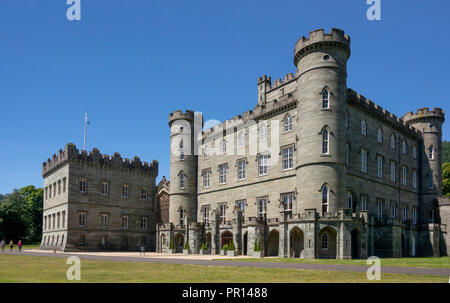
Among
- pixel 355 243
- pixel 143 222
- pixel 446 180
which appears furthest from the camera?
pixel 446 180

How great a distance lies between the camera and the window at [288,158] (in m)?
39.0

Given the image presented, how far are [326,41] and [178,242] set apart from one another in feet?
90.7

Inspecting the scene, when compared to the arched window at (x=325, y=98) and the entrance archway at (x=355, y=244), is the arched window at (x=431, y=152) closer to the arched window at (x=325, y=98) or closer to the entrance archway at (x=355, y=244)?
the arched window at (x=325, y=98)

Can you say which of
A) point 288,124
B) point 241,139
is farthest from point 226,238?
point 288,124

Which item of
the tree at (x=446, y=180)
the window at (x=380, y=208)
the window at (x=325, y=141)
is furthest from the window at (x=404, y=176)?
the tree at (x=446, y=180)

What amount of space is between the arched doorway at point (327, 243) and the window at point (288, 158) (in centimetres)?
808

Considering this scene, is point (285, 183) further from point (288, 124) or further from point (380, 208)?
point (380, 208)

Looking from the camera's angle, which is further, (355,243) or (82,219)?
(82,219)

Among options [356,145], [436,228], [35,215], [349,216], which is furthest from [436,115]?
[35,215]

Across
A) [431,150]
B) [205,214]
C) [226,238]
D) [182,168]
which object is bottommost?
[226,238]

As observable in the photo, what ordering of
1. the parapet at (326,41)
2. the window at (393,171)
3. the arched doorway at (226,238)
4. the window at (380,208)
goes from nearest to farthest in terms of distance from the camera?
the parapet at (326,41), the window at (380,208), the arched doorway at (226,238), the window at (393,171)

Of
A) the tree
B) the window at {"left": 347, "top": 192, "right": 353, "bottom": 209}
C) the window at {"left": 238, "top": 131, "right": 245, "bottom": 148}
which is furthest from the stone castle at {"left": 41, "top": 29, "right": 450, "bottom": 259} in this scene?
the tree

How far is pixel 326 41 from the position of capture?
116 feet
